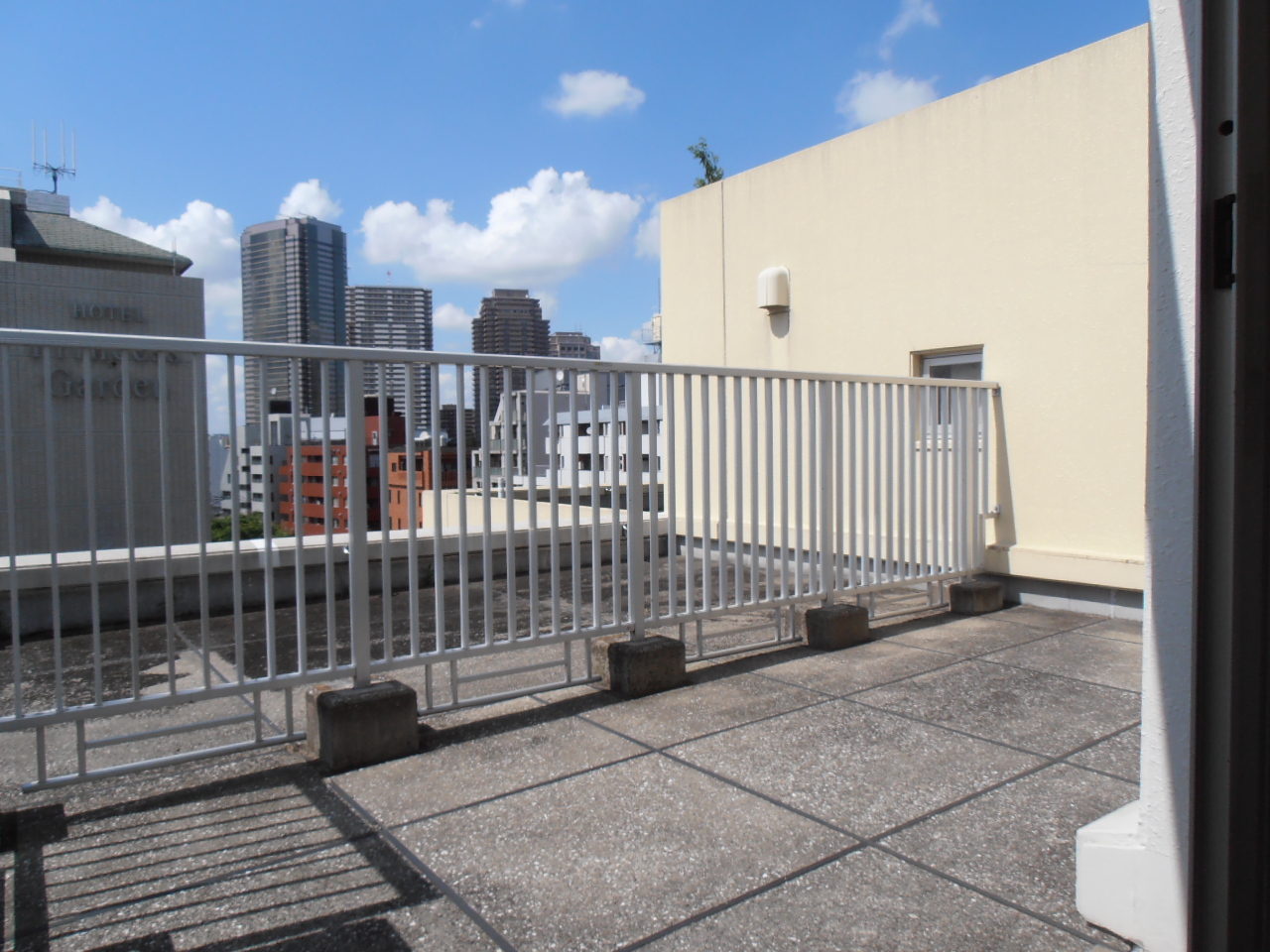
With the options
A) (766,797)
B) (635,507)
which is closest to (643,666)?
(635,507)

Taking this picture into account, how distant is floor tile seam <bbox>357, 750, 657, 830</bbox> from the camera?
2.74 meters

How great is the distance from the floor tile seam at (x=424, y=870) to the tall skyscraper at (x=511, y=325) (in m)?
70.6

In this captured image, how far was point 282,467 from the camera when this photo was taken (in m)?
3.39

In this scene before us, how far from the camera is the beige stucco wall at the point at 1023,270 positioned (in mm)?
5516

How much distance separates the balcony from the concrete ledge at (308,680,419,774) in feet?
0.30

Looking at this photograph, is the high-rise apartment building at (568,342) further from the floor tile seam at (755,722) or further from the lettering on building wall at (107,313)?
the floor tile seam at (755,722)

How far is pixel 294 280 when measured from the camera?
6700 centimetres

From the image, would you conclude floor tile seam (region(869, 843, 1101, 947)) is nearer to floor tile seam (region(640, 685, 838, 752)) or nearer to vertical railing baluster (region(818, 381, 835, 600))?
floor tile seam (region(640, 685, 838, 752))

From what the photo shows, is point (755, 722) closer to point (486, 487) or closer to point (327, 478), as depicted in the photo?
point (486, 487)

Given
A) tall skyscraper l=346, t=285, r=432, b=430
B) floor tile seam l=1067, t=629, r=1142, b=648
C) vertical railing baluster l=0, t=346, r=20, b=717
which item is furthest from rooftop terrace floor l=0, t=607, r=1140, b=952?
tall skyscraper l=346, t=285, r=432, b=430

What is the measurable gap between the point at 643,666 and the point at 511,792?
1.27 m

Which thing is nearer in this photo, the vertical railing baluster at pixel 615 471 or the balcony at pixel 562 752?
the balcony at pixel 562 752

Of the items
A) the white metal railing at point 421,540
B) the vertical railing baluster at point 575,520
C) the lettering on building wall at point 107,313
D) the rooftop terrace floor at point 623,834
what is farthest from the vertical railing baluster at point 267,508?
the lettering on building wall at point 107,313

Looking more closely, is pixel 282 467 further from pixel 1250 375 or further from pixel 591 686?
pixel 1250 375
